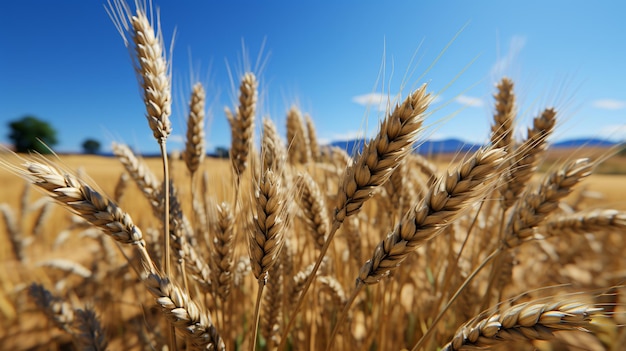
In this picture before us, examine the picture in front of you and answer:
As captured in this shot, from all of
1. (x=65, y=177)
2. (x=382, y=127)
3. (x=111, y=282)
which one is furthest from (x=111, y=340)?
(x=382, y=127)

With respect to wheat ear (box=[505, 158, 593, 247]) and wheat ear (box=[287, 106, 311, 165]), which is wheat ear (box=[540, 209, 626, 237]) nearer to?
wheat ear (box=[505, 158, 593, 247])

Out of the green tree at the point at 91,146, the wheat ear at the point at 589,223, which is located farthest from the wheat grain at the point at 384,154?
the green tree at the point at 91,146

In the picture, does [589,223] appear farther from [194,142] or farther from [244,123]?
[194,142]

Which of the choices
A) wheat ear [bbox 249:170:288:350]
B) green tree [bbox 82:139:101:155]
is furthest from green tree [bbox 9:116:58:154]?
wheat ear [bbox 249:170:288:350]

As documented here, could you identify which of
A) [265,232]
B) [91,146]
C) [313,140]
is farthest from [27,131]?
[265,232]

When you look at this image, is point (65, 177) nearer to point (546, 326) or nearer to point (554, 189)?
point (546, 326)

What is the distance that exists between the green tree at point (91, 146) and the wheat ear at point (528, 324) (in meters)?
60.3

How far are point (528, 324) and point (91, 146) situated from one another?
61640 mm

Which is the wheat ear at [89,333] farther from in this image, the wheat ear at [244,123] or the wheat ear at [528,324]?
the wheat ear at [528,324]

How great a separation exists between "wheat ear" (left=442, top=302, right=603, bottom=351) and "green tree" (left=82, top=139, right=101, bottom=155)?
6035 centimetres

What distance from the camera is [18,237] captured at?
99.6 inches

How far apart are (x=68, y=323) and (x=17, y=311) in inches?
60.0

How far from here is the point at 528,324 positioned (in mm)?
652

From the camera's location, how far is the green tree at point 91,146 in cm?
4825
